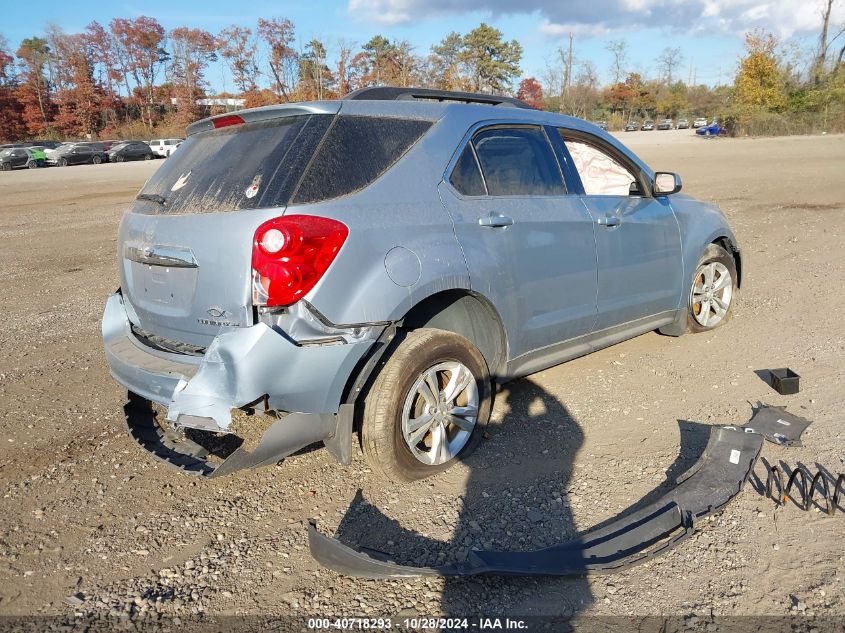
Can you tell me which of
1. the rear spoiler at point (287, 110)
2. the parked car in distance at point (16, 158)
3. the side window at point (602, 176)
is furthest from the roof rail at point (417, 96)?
the parked car in distance at point (16, 158)

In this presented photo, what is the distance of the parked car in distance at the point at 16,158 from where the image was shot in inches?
1566

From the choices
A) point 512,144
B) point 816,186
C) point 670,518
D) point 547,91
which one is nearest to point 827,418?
point 670,518

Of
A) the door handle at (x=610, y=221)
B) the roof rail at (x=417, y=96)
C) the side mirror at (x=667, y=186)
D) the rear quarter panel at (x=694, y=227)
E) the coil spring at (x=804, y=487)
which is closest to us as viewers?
the coil spring at (x=804, y=487)

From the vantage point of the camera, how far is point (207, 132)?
3.69 metres

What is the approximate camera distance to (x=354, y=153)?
10.6 feet

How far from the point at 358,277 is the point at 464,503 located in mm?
1254

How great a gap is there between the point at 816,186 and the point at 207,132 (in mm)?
16996

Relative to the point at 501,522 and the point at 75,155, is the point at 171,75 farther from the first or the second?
the point at 501,522

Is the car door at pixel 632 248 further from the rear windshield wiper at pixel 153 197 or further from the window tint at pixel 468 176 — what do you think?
the rear windshield wiper at pixel 153 197

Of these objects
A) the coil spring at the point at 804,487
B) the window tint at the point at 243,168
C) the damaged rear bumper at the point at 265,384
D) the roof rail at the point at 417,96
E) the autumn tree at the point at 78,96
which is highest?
the autumn tree at the point at 78,96

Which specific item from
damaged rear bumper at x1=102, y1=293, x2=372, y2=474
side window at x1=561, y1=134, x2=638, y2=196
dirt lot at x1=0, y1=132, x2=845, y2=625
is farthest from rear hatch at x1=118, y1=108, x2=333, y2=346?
side window at x1=561, y1=134, x2=638, y2=196

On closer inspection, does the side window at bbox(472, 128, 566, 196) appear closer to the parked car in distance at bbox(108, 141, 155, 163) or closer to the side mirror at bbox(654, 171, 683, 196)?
the side mirror at bbox(654, 171, 683, 196)

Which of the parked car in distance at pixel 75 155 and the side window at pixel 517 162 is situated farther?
the parked car in distance at pixel 75 155

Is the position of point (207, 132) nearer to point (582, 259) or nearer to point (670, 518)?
point (582, 259)
